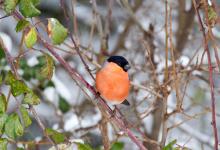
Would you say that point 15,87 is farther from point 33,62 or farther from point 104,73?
point 33,62

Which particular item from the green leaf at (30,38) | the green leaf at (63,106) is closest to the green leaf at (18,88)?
the green leaf at (30,38)

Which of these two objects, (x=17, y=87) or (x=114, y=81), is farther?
(x=114, y=81)

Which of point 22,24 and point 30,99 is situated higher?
point 22,24

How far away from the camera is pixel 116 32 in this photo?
4238mm

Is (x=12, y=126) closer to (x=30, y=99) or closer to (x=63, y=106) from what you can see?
(x=30, y=99)

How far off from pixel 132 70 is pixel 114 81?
5.29ft

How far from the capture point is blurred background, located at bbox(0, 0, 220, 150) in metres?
2.20

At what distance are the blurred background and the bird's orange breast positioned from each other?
0.47 feet

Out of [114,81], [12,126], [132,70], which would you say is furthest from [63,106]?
[12,126]

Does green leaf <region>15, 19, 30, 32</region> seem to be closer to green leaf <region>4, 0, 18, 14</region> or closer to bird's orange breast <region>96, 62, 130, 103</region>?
green leaf <region>4, 0, 18, 14</region>

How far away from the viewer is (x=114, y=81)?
1.73 meters

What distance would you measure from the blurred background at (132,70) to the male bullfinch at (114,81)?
0.48ft

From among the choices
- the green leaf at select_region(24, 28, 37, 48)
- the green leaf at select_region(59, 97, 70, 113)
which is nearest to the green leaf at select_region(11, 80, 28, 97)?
the green leaf at select_region(24, 28, 37, 48)

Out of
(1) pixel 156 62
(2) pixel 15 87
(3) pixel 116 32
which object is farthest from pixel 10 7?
(3) pixel 116 32
